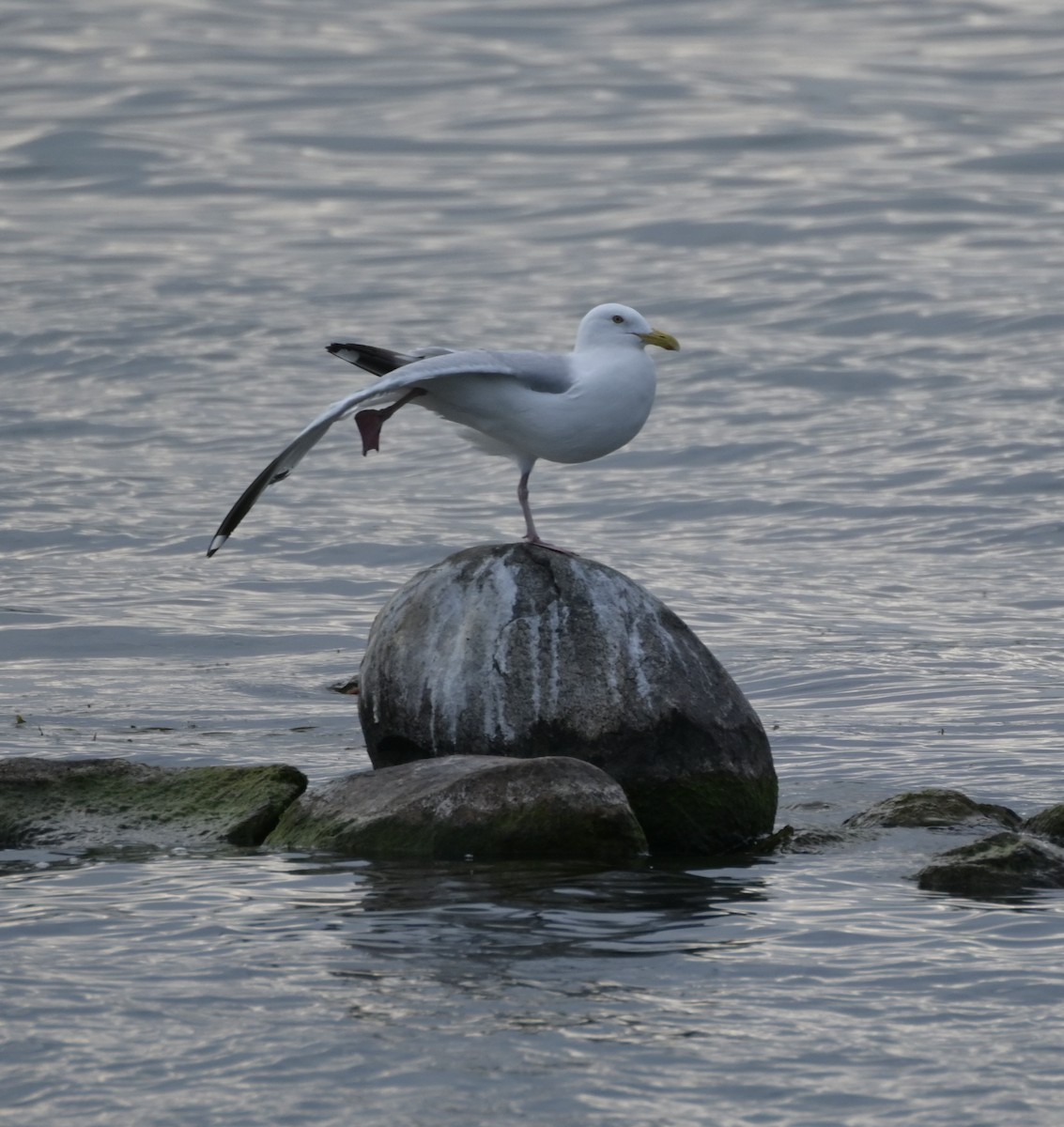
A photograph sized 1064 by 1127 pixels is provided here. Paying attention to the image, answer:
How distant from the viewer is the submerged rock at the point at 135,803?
9562 millimetres

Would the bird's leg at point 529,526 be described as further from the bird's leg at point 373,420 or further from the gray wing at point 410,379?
the bird's leg at point 373,420

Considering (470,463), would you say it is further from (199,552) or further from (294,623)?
(294,623)

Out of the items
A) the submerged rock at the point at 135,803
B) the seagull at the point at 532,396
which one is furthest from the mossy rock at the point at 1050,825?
the submerged rock at the point at 135,803

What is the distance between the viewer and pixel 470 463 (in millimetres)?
21766

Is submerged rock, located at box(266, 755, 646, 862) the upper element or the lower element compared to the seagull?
lower

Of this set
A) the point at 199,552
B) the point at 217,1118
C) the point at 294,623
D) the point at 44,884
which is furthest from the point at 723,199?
the point at 217,1118

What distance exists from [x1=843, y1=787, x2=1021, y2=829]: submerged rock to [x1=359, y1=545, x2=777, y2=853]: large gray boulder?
1.84ft

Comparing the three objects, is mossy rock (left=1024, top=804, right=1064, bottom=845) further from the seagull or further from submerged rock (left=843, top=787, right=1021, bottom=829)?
the seagull

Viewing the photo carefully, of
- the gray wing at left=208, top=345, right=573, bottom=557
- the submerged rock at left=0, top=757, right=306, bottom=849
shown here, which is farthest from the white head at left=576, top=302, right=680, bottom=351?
the submerged rock at left=0, top=757, right=306, bottom=849

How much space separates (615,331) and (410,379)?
4.39ft

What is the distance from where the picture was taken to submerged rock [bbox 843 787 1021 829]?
9773 millimetres

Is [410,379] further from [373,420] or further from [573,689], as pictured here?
[573,689]

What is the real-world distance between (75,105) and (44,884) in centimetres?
3491

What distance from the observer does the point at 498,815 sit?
892 centimetres
